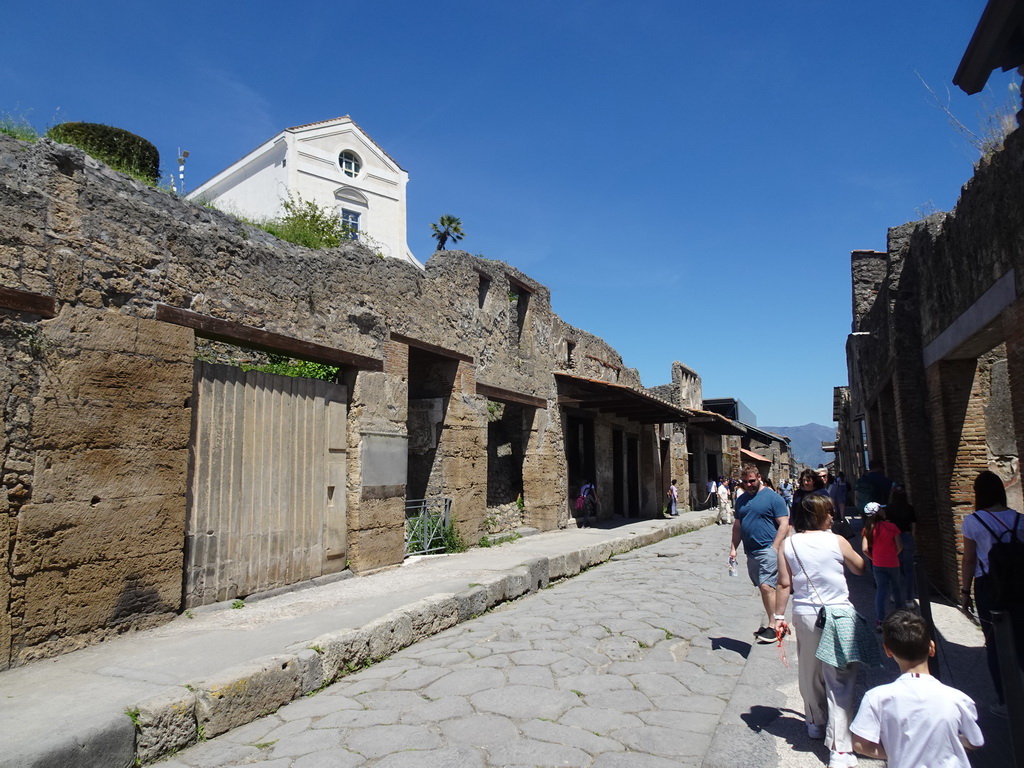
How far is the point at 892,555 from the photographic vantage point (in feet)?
18.3

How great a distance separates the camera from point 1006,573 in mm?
3557

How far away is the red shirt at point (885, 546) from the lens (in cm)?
558

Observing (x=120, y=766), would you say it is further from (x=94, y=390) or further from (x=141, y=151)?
(x=141, y=151)

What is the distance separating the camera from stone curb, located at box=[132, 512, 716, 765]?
3.54m

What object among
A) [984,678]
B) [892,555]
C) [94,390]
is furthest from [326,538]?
[984,678]

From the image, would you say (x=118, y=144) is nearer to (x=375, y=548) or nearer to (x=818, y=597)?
(x=375, y=548)

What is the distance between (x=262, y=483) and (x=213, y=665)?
260 centimetres

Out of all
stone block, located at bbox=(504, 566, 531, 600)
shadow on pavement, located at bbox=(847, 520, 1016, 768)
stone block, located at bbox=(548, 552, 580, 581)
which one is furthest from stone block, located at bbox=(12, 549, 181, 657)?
shadow on pavement, located at bbox=(847, 520, 1016, 768)

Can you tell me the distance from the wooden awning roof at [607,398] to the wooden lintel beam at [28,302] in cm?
954

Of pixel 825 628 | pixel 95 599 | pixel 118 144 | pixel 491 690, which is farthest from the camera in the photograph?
pixel 118 144

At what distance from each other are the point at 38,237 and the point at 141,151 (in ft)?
33.6

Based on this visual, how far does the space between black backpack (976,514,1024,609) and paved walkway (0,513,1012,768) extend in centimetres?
74

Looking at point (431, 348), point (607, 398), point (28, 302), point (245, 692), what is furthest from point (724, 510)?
point (28, 302)

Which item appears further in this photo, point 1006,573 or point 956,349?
point 956,349
